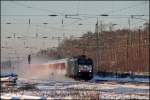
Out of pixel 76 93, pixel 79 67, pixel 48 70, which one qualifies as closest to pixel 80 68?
pixel 79 67

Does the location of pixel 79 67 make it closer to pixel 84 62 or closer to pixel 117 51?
pixel 84 62

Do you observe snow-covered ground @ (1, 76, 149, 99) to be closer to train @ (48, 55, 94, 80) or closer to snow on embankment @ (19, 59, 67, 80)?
train @ (48, 55, 94, 80)

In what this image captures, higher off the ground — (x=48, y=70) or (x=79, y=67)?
(x=79, y=67)

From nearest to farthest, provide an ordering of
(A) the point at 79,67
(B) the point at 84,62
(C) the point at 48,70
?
1. (A) the point at 79,67
2. (B) the point at 84,62
3. (C) the point at 48,70

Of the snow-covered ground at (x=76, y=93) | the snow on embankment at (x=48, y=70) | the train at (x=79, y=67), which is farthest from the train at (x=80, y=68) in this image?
the snow-covered ground at (x=76, y=93)

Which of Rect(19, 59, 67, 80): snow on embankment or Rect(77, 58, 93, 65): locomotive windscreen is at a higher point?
Rect(77, 58, 93, 65): locomotive windscreen

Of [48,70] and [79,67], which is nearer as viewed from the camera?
[79,67]

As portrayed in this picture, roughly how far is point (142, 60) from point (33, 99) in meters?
54.8

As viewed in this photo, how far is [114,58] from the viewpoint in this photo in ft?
242

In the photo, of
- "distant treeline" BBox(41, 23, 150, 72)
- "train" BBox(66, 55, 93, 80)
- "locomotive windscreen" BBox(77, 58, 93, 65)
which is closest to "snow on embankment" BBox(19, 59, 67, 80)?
"train" BBox(66, 55, 93, 80)

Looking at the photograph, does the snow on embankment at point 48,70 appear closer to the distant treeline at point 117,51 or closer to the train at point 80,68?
the train at point 80,68

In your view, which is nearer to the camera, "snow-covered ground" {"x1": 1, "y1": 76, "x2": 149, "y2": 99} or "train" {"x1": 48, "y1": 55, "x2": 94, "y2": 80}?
"snow-covered ground" {"x1": 1, "y1": 76, "x2": 149, "y2": 99}

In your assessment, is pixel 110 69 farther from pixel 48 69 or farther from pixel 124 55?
pixel 48 69

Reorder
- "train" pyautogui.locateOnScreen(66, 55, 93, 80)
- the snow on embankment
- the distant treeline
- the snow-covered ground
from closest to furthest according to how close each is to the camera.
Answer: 1. the snow-covered ground
2. "train" pyautogui.locateOnScreen(66, 55, 93, 80)
3. the snow on embankment
4. the distant treeline
